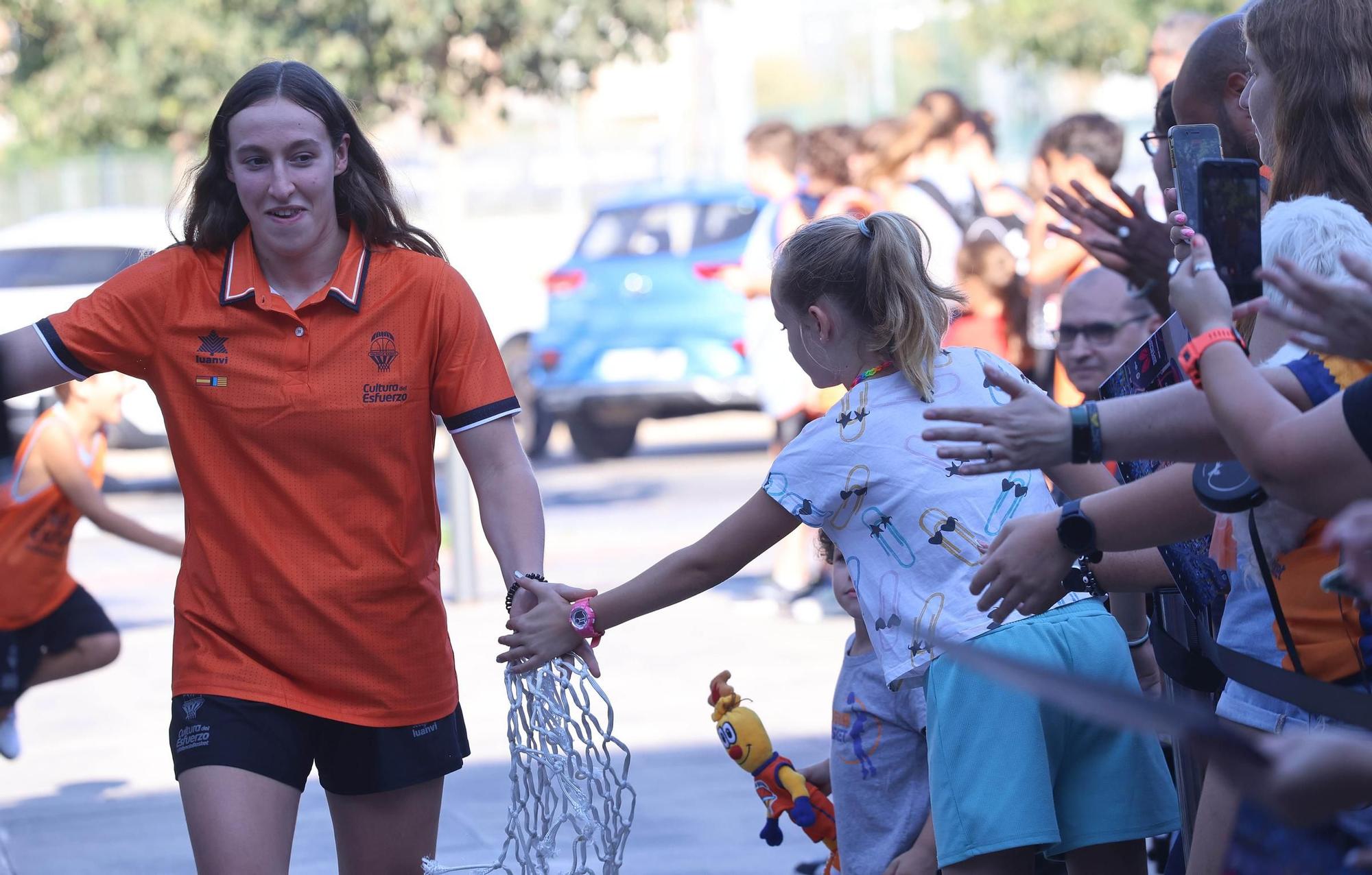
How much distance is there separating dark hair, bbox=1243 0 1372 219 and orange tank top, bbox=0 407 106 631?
181 inches

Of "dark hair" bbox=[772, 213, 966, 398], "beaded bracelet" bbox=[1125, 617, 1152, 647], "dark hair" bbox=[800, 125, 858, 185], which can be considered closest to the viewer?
"dark hair" bbox=[772, 213, 966, 398]

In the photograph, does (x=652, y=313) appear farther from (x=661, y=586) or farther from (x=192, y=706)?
(x=192, y=706)

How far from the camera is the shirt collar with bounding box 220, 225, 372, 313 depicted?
135 inches

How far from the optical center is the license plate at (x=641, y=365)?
1415 centimetres

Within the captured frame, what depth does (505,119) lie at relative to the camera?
13.1m

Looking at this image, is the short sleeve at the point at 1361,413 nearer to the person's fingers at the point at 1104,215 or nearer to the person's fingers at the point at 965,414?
the person's fingers at the point at 965,414

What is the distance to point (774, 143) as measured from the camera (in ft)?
30.7

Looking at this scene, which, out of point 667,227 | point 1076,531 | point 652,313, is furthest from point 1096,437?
point 667,227

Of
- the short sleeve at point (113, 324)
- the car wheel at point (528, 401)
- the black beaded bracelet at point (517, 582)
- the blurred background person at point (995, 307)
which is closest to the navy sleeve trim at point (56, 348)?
the short sleeve at point (113, 324)

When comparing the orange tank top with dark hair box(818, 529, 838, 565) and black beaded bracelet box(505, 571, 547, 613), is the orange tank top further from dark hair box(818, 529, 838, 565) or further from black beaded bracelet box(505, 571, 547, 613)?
dark hair box(818, 529, 838, 565)

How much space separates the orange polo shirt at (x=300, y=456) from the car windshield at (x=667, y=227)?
1111 cm

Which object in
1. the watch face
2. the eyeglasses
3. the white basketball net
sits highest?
the watch face

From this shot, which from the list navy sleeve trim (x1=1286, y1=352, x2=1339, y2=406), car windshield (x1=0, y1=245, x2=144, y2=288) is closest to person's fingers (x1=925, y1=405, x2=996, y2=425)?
navy sleeve trim (x1=1286, y1=352, x2=1339, y2=406)

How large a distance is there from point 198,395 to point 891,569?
140 cm
